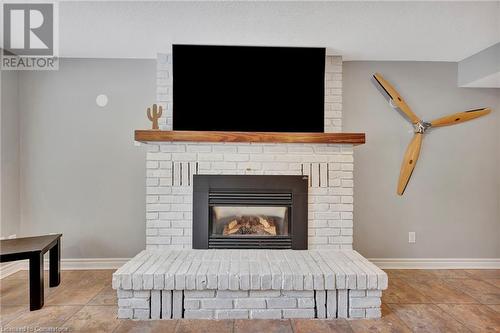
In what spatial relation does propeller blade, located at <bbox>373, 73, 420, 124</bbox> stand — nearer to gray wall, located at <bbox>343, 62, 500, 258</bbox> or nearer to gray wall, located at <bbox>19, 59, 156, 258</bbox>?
gray wall, located at <bbox>343, 62, 500, 258</bbox>

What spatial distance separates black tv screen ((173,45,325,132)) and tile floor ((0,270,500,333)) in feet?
5.30

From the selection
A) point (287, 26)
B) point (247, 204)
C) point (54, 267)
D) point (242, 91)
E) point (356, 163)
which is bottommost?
point (54, 267)

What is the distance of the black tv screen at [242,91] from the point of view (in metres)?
2.94

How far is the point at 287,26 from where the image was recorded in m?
2.61

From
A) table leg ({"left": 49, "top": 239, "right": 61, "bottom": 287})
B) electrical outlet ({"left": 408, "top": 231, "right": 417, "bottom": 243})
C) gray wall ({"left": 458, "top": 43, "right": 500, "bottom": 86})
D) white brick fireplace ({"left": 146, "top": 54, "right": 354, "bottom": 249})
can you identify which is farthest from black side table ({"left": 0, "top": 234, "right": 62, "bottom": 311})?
gray wall ({"left": 458, "top": 43, "right": 500, "bottom": 86})

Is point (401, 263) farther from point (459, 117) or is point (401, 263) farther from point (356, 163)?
point (459, 117)

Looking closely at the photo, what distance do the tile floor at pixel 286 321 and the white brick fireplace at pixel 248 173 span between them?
66 centimetres

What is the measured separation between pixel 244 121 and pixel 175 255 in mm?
1351

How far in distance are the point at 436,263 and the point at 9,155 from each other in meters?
4.65

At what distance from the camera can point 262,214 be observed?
10.1ft

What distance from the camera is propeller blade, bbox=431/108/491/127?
3.09 meters

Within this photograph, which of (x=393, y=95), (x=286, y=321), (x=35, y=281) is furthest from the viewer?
(x=393, y=95)

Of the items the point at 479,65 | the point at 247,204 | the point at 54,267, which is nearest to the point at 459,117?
the point at 479,65

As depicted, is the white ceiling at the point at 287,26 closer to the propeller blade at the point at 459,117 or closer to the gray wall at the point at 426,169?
the gray wall at the point at 426,169
